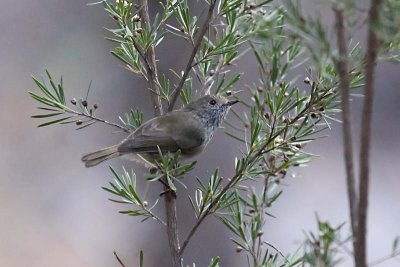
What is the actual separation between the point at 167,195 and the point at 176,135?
67 centimetres

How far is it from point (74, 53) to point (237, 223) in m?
3.88

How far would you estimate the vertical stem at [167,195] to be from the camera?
1.00 meters

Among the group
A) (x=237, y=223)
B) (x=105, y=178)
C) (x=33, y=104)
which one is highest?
(x=33, y=104)

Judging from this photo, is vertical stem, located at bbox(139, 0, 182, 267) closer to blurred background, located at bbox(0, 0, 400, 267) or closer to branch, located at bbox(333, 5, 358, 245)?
branch, located at bbox(333, 5, 358, 245)

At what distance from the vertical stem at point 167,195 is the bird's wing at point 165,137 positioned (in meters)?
0.39

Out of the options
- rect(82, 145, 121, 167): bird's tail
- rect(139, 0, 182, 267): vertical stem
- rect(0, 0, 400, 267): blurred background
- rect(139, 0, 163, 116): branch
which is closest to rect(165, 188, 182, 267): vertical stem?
rect(139, 0, 182, 267): vertical stem

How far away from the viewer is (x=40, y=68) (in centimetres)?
463

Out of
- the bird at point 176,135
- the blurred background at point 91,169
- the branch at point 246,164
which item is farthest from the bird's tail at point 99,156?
the blurred background at point 91,169

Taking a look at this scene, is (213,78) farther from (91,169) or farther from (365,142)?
(91,169)

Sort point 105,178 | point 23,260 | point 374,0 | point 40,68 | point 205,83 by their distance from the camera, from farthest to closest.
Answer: point 40,68 → point 105,178 → point 23,260 → point 205,83 → point 374,0

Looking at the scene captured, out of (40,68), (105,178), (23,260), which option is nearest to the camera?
(23,260)

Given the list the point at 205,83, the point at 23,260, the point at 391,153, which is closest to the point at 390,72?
the point at 391,153

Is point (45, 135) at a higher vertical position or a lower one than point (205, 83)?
higher

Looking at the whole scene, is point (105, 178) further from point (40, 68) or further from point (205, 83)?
point (205, 83)
